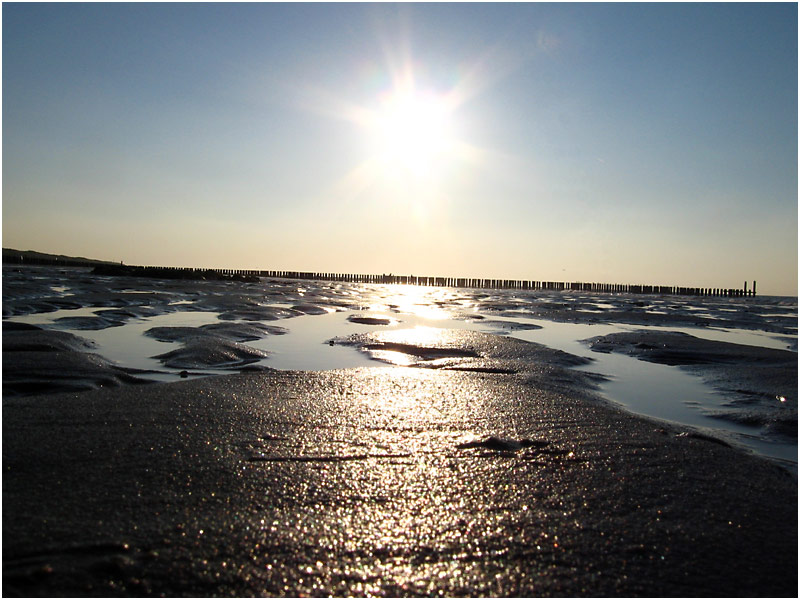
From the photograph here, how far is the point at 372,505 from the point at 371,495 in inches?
4.6

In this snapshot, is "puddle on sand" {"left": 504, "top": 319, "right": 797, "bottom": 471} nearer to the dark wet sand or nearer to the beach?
the beach

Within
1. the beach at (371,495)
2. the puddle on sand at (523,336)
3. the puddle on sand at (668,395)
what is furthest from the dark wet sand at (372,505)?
the puddle on sand at (523,336)

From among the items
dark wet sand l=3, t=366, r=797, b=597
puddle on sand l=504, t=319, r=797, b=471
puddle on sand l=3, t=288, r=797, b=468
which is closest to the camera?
dark wet sand l=3, t=366, r=797, b=597

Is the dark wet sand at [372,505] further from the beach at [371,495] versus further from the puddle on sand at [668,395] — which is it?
the puddle on sand at [668,395]

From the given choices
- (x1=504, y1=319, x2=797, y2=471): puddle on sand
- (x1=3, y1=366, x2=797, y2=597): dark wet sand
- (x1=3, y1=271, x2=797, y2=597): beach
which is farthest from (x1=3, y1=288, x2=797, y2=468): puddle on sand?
(x1=3, y1=366, x2=797, y2=597): dark wet sand

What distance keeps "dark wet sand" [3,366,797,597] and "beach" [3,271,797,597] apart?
11 millimetres

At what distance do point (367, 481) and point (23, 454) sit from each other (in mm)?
1912

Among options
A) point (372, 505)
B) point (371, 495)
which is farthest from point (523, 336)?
point (372, 505)

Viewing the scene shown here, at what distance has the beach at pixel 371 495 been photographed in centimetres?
198

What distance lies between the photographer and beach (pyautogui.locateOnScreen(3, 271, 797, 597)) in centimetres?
198

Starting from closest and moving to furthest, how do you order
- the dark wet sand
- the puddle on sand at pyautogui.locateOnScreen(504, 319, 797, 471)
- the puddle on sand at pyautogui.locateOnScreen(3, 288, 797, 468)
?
the dark wet sand, the puddle on sand at pyautogui.locateOnScreen(504, 319, 797, 471), the puddle on sand at pyautogui.locateOnScreen(3, 288, 797, 468)

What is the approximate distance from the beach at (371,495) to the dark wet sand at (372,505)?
1cm

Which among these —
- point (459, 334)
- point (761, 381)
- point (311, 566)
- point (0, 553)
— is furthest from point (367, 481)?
point (459, 334)

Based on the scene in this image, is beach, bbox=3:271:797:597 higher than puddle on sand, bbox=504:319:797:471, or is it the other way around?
beach, bbox=3:271:797:597
